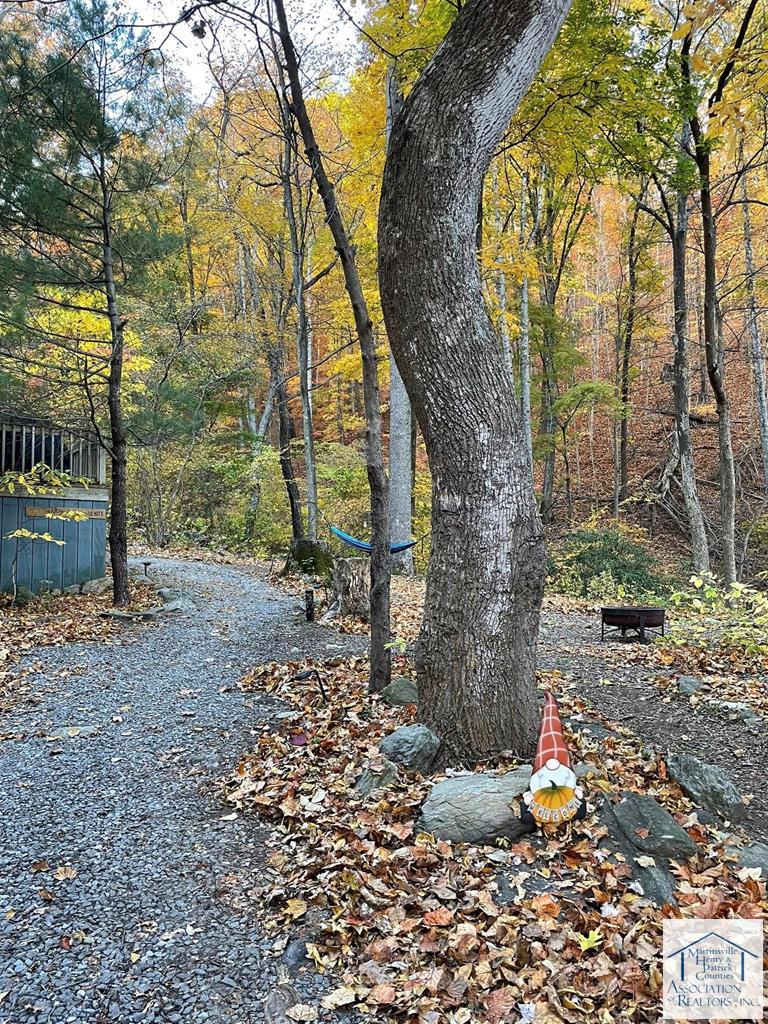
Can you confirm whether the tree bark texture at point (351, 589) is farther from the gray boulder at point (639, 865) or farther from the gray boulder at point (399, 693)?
the gray boulder at point (639, 865)

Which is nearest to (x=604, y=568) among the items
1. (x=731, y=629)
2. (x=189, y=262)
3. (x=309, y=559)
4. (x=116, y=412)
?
(x=731, y=629)

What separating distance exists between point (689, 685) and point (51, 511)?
7.13 m

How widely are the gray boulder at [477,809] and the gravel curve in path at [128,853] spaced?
735mm

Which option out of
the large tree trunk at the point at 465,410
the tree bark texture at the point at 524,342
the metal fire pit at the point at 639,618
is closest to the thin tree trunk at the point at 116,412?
the large tree trunk at the point at 465,410

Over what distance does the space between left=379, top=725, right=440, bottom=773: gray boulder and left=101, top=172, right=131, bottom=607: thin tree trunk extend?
4890 mm

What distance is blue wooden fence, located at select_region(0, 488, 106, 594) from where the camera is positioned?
6.92m

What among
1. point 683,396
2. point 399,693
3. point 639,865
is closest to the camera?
point 639,865

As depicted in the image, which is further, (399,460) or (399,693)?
(399,460)

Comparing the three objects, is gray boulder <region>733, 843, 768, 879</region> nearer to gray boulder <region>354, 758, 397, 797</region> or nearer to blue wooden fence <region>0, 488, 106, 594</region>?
gray boulder <region>354, 758, 397, 797</region>

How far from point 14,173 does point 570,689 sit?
686cm

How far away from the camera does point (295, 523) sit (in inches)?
392

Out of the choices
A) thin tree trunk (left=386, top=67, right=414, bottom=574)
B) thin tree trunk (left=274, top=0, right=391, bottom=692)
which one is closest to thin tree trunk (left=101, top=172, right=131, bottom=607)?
thin tree trunk (left=274, top=0, right=391, bottom=692)

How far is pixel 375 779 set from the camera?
271 centimetres

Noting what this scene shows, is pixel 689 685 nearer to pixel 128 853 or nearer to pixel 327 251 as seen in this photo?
pixel 128 853
